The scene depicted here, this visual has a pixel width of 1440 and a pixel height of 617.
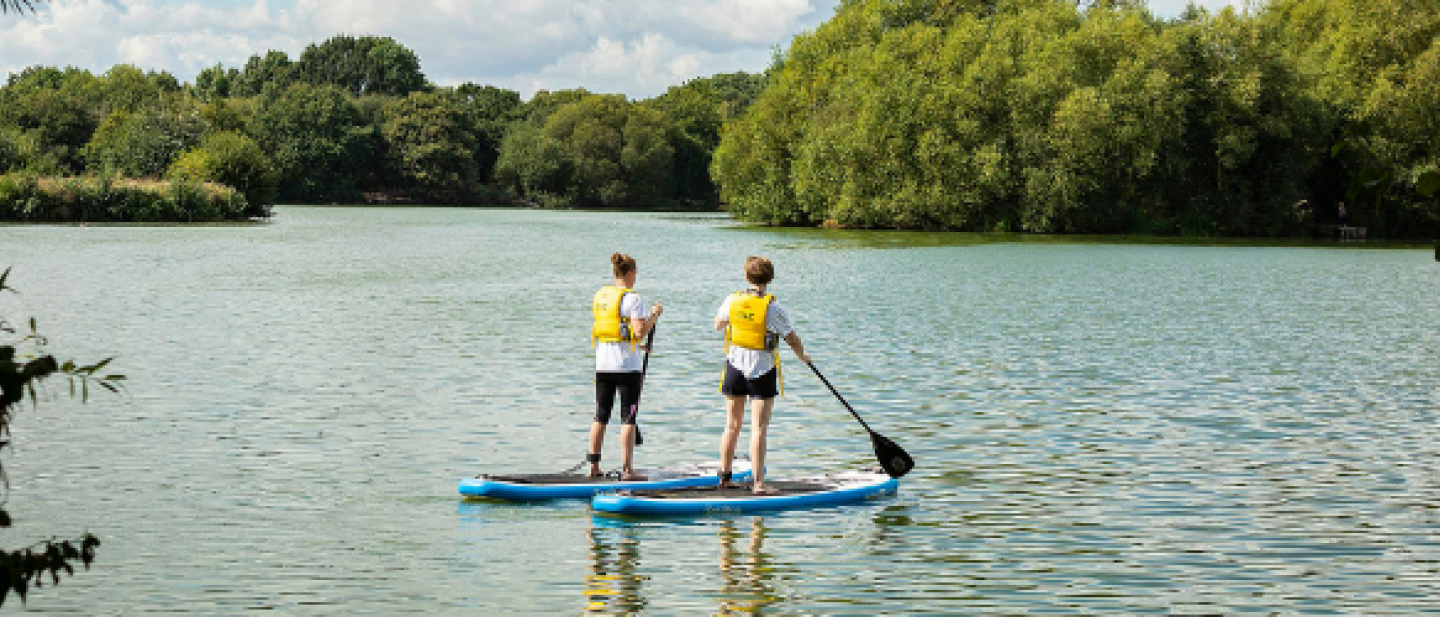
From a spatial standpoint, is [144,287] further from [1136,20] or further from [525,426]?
[1136,20]

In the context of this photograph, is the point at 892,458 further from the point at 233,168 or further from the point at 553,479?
the point at 233,168

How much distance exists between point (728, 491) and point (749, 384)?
3.30 ft

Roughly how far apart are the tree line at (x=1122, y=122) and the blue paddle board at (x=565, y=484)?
61.6 meters

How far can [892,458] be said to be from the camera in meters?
12.3

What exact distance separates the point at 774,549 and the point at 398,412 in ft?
24.0

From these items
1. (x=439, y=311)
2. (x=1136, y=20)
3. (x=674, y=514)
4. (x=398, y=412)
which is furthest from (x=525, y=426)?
(x=1136, y=20)

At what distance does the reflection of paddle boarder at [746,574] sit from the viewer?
8.86m

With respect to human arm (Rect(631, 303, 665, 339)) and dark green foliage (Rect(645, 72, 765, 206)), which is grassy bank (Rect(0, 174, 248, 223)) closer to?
human arm (Rect(631, 303, 665, 339))

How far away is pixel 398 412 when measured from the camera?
16453mm

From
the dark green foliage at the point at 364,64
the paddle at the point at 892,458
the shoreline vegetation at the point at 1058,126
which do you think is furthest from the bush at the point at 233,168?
the dark green foliage at the point at 364,64

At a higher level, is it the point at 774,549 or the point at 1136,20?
the point at 1136,20

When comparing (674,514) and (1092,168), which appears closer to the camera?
(674,514)

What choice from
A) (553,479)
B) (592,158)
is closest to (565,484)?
(553,479)

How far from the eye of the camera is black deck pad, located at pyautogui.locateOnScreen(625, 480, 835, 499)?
1143cm
